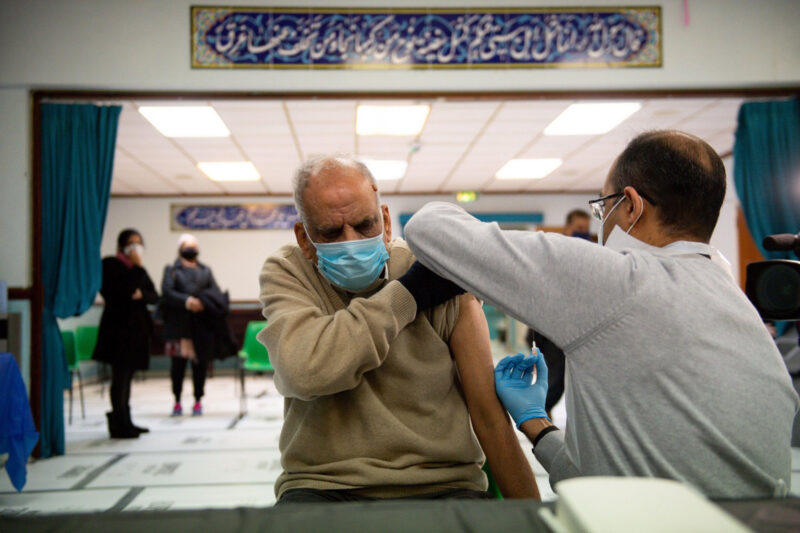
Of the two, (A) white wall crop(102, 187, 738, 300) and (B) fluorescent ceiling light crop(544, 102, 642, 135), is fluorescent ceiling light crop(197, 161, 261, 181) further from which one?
(B) fluorescent ceiling light crop(544, 102, 642, 135)

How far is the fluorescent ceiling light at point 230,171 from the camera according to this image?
24.4 feet

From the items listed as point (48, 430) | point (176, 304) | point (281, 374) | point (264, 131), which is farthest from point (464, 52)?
point (48, 430)

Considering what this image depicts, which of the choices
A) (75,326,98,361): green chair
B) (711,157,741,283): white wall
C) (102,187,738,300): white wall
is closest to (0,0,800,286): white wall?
(75,326,98,361): green chair

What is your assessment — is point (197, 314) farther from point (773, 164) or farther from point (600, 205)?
point (773, 164)

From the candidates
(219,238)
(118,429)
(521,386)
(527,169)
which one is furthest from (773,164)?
(219,238)

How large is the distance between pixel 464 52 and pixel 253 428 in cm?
340

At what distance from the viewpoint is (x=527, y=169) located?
8.21m

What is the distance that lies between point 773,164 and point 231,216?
7.91 metres

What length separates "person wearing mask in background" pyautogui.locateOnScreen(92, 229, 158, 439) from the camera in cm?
407

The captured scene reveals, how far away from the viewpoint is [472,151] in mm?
7113

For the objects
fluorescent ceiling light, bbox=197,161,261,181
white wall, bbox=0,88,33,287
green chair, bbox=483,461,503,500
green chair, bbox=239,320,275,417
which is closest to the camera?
green chair, bbox=483,461,503,500

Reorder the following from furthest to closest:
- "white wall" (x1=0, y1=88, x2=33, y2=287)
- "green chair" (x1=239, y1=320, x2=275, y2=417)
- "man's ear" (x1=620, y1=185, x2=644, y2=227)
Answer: "green chair" (x1=239, y1=320, x2=275, y2=417) → "white wall" (x1=0, y1=88, x2=33, y2=287) → "man's ear" (x1=620, y1=185, x2=644, y2=227)

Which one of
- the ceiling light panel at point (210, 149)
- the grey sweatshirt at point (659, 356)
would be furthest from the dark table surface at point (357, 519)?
the ceiling light panel at point (210, 149)

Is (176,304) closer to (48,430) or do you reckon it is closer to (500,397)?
(48,430)
